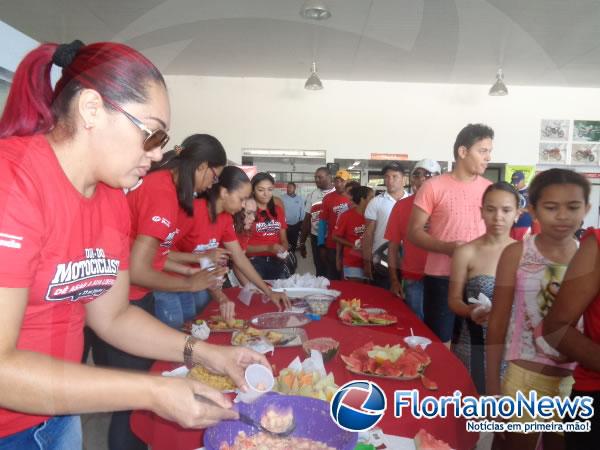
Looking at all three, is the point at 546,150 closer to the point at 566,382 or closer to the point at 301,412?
the point at 566,382

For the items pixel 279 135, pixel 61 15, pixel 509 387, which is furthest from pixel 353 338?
pixel 279 135

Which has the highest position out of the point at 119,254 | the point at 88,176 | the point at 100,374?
the point at 88,176

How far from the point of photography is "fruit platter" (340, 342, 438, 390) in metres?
1.18

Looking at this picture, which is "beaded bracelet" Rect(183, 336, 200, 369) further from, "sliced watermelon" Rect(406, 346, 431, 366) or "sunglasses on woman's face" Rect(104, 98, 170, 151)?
"sliced watermelon" Rect(406, 346, 431, 366)

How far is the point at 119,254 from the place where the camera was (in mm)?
972

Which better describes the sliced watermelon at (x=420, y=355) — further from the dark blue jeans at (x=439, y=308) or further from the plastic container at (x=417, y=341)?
the dark blue jeans at (x=439, y=308)

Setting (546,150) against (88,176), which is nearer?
(88,176)

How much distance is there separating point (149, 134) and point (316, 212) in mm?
4783

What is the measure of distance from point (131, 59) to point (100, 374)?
1.79 ft

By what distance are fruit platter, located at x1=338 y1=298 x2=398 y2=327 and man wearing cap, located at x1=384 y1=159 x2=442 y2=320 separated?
0.62 meters

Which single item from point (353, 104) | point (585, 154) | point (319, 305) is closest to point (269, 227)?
point (319, 305)

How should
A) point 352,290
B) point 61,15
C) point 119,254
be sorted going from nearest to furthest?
point 119,254 < point 352,290 < point 61,15

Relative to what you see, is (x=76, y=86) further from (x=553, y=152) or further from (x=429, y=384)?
(x=553, y=152)

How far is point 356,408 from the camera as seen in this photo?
871mm
